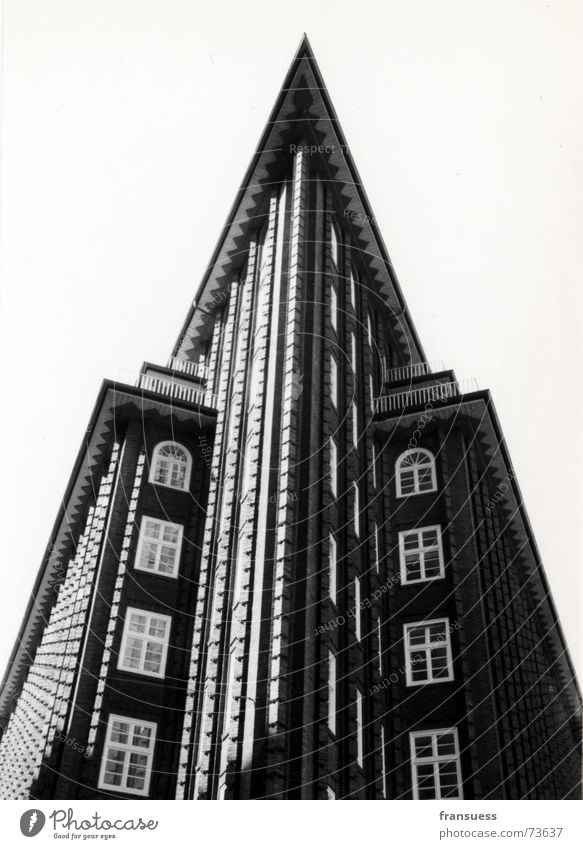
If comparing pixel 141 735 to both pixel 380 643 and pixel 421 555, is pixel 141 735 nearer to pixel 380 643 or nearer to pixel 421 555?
pixel 380 643

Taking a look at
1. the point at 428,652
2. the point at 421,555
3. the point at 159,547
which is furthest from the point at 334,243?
the point at 428,652

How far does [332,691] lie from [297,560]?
3.25m

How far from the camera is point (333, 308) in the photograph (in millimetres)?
32469

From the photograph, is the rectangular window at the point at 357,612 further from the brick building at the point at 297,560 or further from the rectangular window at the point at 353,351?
the rectangular window at the point at 353,351

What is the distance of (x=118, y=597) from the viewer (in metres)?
27.4

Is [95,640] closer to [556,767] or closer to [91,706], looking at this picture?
[91,706]

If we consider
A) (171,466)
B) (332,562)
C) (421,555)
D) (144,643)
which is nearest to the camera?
(332,562)

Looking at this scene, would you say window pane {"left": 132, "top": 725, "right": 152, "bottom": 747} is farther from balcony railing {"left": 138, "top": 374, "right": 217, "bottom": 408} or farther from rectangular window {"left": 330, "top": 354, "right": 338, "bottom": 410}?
balcony railing {"left": 138, "top": 374, "right": 217, "bottom": 408}

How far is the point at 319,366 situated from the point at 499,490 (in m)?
8.61

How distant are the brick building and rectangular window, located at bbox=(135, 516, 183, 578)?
0.07 metres

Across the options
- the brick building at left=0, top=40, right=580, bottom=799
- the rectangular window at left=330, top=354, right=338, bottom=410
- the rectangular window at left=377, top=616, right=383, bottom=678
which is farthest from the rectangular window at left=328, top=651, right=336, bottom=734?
the rectangular window at left=330, top=354, right=338, bottom=410

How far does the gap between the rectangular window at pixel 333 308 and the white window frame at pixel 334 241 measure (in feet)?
4.50

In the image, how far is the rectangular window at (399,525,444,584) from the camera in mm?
29750
